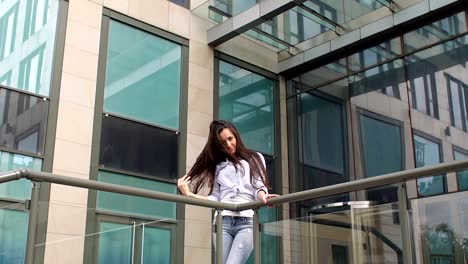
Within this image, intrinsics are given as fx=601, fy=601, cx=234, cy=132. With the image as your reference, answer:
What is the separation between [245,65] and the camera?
42.3 ft

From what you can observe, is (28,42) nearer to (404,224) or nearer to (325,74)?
(325,74)

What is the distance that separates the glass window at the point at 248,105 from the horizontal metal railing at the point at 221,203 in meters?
7.86

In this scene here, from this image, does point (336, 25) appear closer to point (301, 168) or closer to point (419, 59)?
point (419, 59)

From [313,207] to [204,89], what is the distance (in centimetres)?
786

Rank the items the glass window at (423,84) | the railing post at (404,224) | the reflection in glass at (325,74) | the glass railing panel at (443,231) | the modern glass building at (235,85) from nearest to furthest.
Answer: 1. the glass railing panel at (443,231)
2. the railing post at (404,224)
3. the modern glass building at (235,85)
4. the glass window at (423,84)
5. the reflection in glass at (325,74)

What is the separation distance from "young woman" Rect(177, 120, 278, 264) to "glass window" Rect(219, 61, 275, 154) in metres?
7.74

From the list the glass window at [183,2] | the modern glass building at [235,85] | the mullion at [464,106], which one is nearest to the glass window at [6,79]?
the modern glass building at [235,85]

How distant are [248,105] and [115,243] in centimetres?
880

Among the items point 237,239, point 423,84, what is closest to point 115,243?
point 237,239

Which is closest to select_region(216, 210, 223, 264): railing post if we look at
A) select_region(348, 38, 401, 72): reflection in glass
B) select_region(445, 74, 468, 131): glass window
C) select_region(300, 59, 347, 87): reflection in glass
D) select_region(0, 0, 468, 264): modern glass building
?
select_region(0, 0, 468, 264): modern glass building

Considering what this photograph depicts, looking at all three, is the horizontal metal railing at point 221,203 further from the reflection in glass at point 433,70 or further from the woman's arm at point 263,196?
the reflection in glass at point 433,70

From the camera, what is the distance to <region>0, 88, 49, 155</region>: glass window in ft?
29.2

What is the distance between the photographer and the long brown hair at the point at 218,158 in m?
4.37

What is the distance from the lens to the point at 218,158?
174 inches
